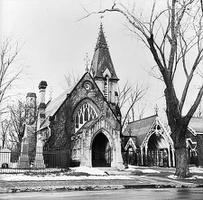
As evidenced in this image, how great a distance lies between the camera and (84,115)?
120ft

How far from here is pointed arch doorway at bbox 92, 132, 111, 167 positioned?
3219 cm

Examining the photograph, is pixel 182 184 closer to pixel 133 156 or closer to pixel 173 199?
pixel 173 199

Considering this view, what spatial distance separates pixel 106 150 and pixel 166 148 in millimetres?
10634

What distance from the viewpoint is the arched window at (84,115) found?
35.8m

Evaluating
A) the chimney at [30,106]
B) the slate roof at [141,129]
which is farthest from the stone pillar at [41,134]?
the slate roof at [141,129]

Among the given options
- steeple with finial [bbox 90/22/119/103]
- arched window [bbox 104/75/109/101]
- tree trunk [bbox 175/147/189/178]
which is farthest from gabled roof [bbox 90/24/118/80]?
tree trunk [bbox 175/147/189/178]

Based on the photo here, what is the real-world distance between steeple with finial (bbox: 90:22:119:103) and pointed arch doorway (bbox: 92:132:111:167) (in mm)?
11163

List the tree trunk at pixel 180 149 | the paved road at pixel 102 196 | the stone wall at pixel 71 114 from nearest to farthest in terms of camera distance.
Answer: the paved road at pixel 102 196, the tree trunk at pixel 180 149, the stone wall at pixel 71 114

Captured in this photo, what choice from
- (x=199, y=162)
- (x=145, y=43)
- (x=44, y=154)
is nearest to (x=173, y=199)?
(x=145, y=43)

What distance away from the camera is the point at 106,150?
32.5 m

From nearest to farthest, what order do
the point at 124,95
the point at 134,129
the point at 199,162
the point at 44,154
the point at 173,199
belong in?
the point at 173,199
the point at 44,154
the point at 199,162
the point at 134,129
the point at 124,95

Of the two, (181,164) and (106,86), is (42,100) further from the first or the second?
(181,164)

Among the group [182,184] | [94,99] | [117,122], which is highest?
[94,99]

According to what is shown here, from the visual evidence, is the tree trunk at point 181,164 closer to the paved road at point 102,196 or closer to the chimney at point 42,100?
the paved road at point 102,196
